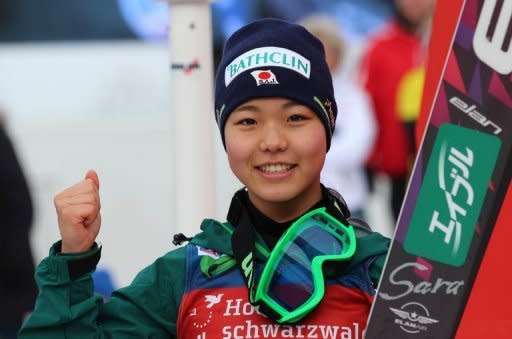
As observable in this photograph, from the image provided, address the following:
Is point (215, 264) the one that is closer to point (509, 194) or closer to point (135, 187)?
point (509, 194)

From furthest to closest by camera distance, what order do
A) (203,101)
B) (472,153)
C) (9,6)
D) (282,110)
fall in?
1. (9,6)
2. (203,101)
3. (282,110)
4. (472,153)

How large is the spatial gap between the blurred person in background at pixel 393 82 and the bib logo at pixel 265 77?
19.7 ft

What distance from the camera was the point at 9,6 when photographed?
10.4 metres

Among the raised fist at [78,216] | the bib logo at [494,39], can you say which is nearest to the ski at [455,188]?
the bib logo at [494,39]

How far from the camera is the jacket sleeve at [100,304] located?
3.38 metres

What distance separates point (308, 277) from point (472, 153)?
0.50m

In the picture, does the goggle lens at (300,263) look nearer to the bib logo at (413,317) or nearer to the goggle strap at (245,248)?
the goggle strap at (245,248)

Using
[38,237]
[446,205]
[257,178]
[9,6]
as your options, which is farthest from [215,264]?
[9,6]

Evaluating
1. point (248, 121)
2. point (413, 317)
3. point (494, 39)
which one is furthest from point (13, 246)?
point (494, 39)

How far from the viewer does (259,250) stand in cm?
355

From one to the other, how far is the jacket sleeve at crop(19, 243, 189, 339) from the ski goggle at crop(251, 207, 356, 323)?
246mm

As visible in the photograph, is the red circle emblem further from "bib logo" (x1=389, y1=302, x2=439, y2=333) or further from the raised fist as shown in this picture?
"bib logo" (x1=389, y1=302, x2=439, y2=333)

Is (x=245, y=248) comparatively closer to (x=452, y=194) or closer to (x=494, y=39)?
(x=452, y=194)

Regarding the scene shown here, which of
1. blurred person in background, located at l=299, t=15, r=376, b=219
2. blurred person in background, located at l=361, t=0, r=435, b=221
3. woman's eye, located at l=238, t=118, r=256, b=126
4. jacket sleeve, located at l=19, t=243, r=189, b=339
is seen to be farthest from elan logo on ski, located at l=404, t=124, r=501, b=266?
blurred person in background, located at l=361, t=0, r=435, b=221
